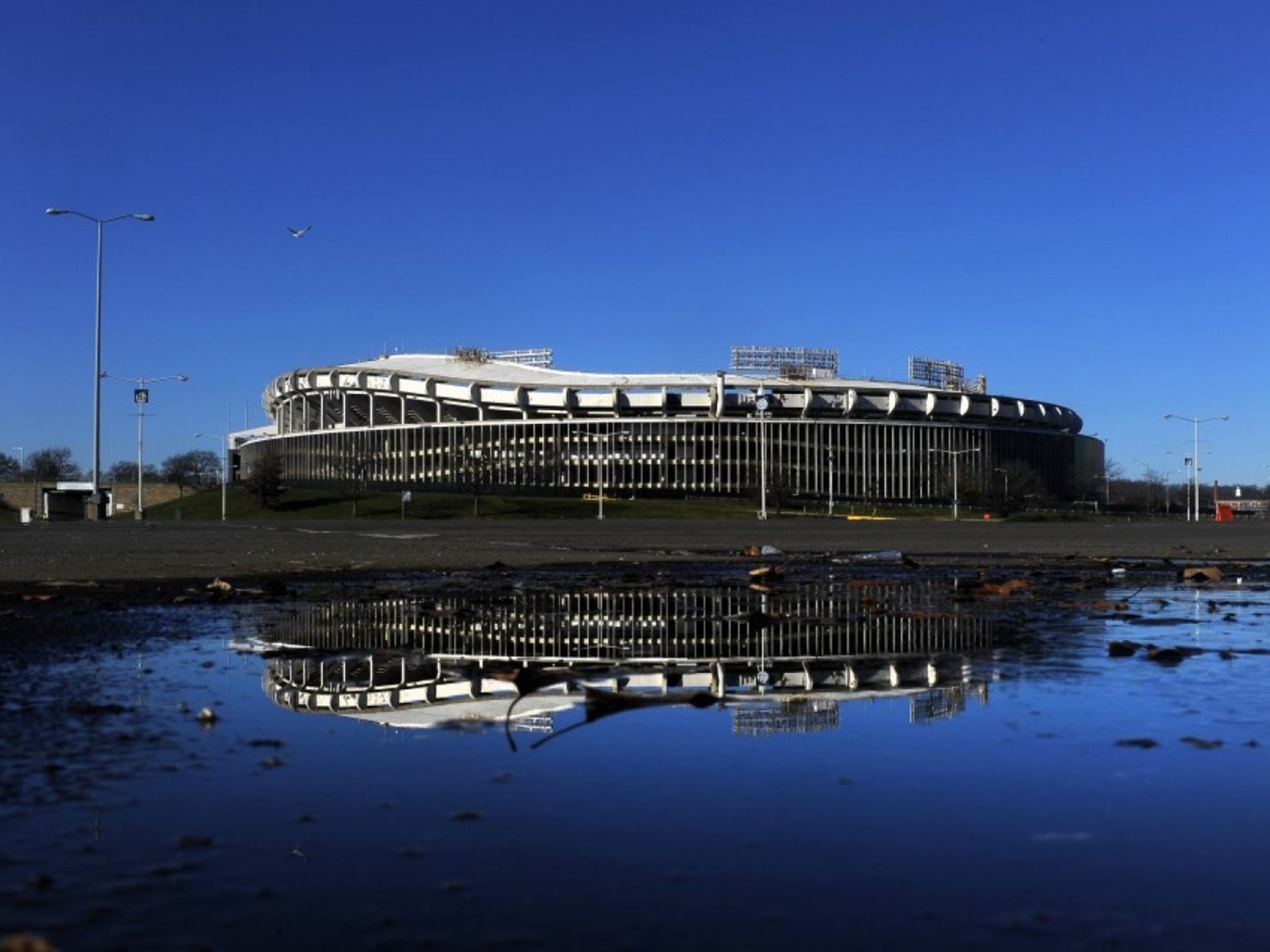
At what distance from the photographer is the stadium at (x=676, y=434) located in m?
134

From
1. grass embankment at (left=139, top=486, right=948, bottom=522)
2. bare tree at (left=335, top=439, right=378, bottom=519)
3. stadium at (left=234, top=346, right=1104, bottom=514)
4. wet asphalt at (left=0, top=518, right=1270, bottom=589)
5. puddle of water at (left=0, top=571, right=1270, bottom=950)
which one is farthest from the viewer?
stadium at (left=234, top=346, right=1104, bottom=514)

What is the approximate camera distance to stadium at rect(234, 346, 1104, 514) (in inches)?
5295

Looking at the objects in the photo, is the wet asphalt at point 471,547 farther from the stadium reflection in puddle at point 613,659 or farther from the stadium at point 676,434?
the stadium at point 676,434

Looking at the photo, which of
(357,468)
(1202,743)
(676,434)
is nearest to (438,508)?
(357,468)

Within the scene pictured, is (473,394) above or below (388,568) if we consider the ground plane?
above

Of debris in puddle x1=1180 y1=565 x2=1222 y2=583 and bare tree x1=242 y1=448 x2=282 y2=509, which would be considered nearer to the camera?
debris in puddle x1=1180 y1=565 x2=1222 y2=583

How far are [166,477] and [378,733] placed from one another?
557ft

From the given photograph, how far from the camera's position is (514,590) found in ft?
41.1

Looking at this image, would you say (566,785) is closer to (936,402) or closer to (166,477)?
(936,402)

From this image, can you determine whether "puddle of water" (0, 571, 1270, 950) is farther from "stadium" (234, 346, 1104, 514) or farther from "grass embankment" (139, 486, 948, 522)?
"stadium" (234, 346, 1104, 514)

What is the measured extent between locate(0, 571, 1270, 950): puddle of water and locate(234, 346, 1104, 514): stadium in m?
119

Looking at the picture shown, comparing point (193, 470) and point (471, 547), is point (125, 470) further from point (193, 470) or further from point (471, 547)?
point (471, 547)

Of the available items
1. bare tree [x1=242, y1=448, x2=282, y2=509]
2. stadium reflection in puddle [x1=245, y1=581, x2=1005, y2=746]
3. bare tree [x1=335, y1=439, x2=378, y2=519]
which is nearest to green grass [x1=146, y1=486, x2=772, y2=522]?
bare tree [x1=242, y1=448, x2=282, y2=509]

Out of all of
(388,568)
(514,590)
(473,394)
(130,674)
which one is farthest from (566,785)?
(473,394)
